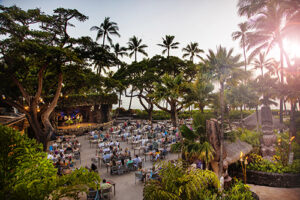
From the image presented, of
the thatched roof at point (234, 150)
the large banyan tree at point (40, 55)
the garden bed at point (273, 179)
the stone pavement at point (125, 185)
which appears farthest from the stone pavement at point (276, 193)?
the large banyan tree at point (40, 55)

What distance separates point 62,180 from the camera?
143 inches

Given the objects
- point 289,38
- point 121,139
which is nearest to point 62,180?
point 121,139

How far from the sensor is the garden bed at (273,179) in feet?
33.7

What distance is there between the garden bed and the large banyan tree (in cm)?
1553

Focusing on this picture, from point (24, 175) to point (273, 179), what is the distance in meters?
12.6

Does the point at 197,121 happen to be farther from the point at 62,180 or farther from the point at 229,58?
the point at 62,180

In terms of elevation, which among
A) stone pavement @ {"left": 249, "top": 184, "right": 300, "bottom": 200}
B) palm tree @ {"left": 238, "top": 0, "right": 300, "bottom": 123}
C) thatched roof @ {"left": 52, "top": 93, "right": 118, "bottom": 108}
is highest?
palm tree @ {"left": 238, "top": 0, "right": 300, "bottom": 123}

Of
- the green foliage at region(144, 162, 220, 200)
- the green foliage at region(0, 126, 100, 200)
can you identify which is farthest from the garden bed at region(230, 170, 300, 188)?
the green foliage at region(0, 126, 100, 200)

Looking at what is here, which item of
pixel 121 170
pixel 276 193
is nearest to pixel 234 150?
pixel 276 193

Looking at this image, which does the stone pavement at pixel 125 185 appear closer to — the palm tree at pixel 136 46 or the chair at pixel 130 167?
the chair at pixel 130 167

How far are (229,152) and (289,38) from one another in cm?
1584

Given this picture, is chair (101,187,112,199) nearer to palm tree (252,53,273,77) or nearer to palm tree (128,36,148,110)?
palm tree (128,36,148,110)

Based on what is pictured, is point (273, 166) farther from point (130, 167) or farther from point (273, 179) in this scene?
point (130, 167)

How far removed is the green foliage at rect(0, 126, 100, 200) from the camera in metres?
3.06
